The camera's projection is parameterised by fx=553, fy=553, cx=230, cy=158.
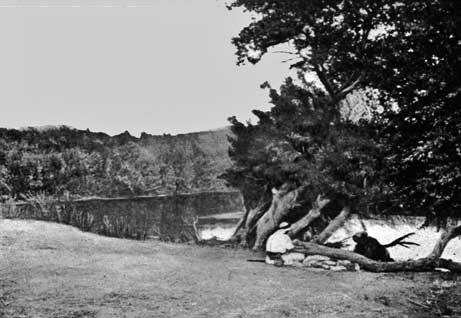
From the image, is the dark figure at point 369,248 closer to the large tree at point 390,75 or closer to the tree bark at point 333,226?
the tree bark at point 333,226

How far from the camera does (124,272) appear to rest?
978cm

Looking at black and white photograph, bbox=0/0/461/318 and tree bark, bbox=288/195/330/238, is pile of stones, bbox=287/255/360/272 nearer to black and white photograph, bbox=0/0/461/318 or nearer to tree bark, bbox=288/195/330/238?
black and white photograph, bbox=0/0/461/318

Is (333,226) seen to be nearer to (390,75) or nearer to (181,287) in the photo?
(390,75)

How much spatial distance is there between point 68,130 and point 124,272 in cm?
1057

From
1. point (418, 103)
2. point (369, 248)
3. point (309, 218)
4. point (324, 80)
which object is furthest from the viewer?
point (324, 80)

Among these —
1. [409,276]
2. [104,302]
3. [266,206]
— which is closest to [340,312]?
[104,302]

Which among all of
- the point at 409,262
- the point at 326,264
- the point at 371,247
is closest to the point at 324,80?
the point at 371,247

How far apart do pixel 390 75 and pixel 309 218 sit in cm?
513

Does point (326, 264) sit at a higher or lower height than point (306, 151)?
lower

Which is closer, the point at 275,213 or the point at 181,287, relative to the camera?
the point at 181,287

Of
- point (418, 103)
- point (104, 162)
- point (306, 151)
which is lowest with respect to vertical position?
point (104, 162)

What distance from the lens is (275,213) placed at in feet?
50.0

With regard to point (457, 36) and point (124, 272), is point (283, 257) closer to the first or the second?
point (124, 272)

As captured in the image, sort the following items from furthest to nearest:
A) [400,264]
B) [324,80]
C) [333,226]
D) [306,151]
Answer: [324,80] → [306,151] → [333,226] → [400,264]
